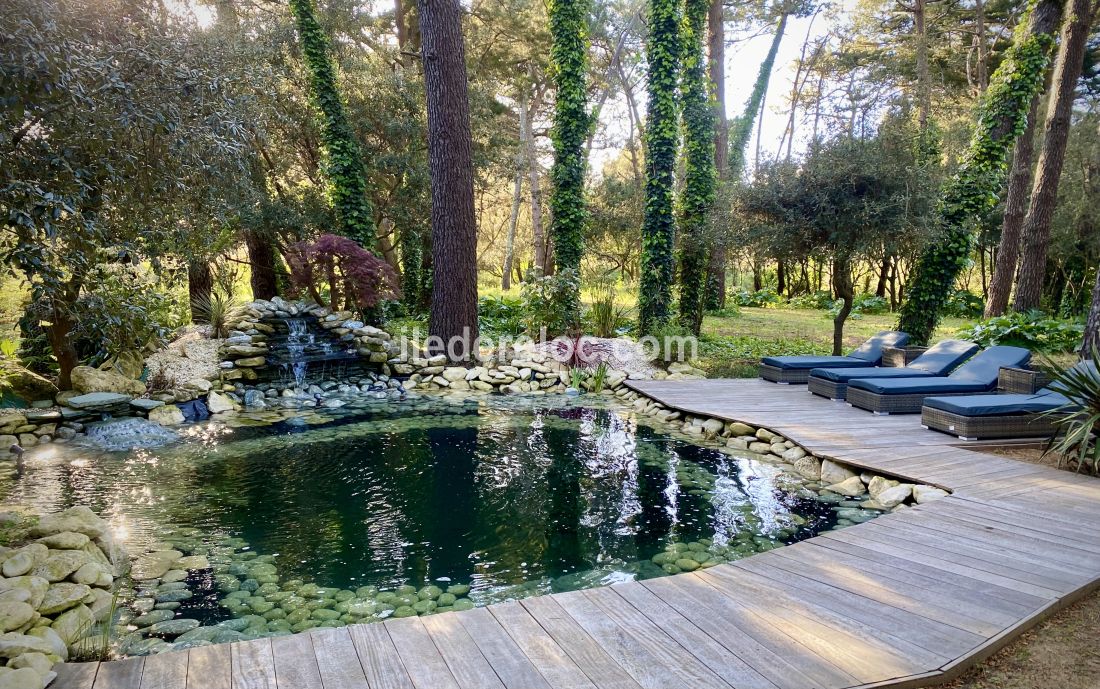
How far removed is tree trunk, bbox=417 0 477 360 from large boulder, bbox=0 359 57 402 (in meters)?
4.52

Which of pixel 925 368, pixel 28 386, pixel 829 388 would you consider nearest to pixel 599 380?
pixel 829 388

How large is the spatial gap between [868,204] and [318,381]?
7758mm

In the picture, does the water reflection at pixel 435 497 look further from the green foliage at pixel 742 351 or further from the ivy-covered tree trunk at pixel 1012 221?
the ivy-covered tree trunk at pixel 1012 221

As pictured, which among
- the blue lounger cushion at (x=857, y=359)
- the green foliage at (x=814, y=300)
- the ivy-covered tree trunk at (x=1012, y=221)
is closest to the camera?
the blue lounger cushion at (x=857, y=359)

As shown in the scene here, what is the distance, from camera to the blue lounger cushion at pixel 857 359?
7.53 metres

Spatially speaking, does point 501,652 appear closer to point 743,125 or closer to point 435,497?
point 435,497

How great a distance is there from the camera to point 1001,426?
16.9ft

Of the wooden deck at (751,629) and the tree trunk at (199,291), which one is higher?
the tree trunk at (199,291)

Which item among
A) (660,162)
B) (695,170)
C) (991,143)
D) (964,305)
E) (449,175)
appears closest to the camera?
(991,143)

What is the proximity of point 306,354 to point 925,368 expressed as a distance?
796 centimetres

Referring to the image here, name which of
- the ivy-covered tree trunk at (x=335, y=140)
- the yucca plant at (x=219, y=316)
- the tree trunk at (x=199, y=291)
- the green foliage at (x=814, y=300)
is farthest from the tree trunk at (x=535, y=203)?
the green foliage at (x=814, y=300)

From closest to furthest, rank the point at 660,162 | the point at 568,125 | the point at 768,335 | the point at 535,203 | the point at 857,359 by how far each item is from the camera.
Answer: the point at 857,359
the point at 660,162
the point at 568,125
the point at 768,335
the point at 535,203

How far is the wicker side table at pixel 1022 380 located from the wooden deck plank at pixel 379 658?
6.06 metres

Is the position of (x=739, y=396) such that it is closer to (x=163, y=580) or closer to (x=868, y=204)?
(x=868, y=204)
